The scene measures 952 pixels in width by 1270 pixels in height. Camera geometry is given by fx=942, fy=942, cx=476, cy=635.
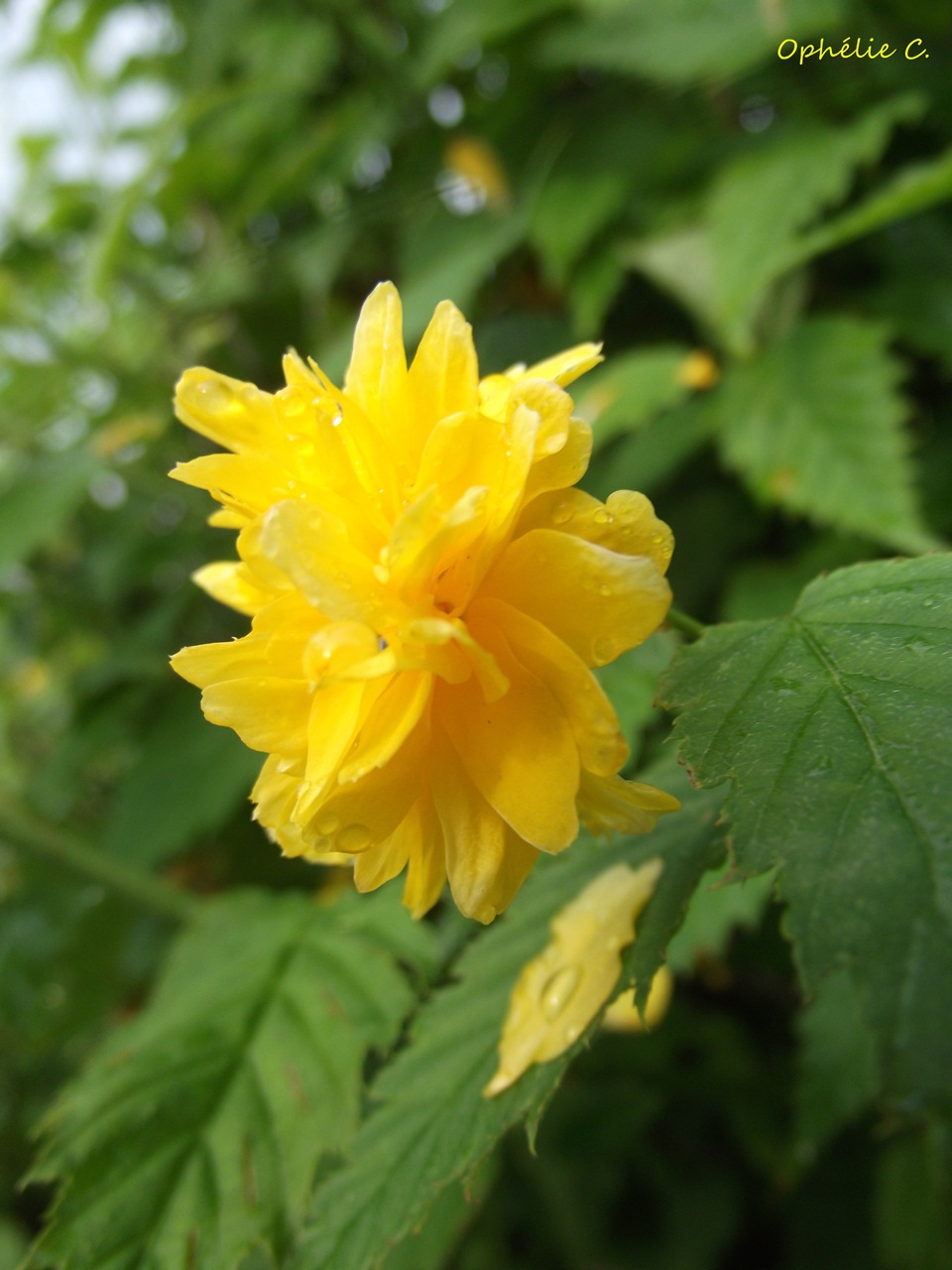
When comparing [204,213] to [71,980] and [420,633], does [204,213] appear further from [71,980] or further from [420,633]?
[420,633]

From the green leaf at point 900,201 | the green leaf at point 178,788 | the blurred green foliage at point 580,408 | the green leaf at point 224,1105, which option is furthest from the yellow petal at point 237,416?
the green leaf at point 178,788

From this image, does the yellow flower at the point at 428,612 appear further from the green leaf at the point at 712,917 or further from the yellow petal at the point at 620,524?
the green leaf at the point at 712,917

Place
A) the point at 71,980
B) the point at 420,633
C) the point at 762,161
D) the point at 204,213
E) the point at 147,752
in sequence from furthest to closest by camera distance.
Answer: the point at 204,213
the point at 147,752
the point at 71,980
the point at 762,161
the point at 420,633

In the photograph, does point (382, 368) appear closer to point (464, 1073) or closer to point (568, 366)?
point (568, 366)

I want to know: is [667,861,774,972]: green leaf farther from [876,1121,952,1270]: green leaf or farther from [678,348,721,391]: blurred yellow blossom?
[678,348,721,391]: blurred yellow blossom

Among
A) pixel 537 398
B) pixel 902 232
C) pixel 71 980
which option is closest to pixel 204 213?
pixel 902 232

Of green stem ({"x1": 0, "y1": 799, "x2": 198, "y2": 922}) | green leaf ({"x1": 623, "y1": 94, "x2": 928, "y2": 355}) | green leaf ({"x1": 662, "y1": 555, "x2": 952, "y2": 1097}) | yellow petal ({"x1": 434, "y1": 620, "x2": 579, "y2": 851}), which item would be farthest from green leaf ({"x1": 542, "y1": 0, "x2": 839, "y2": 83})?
green stem ({"x1": 0, "y1": 799, "x2": 198, "y2": 922})

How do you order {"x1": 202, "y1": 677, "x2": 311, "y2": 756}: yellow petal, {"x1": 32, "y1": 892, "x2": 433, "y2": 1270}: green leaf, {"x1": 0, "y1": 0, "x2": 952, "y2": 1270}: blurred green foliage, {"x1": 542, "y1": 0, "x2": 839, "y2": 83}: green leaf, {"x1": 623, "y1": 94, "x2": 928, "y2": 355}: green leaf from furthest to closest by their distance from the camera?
{"x1": 542, "y1": 0, "x2": 839, "y2": 83}: green leaf → {"x1": 623, "y1": 94, "x2": 928, "y2": 355}: green leaf → {"x1": 0, "y1": 0, "x2": 952, "y2": 1270}: blurred green foliage → {"x1": 32, "y1": 892, "x2": 433, "y2": 1270}: green leaf → {"x1": 202, "y1": 677, "x2": 311, "y2": 756}: yellow petal
